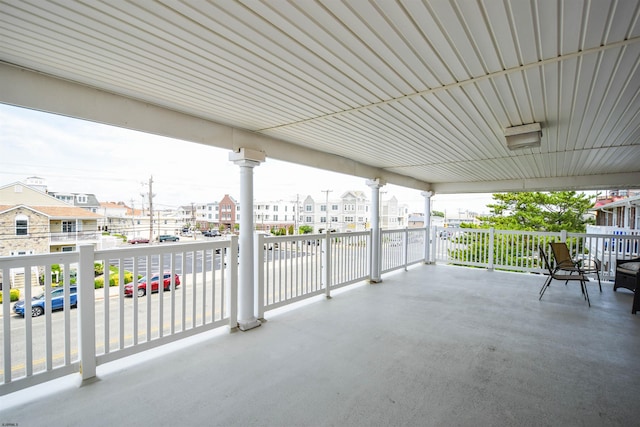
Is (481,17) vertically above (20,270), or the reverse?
(481,17)

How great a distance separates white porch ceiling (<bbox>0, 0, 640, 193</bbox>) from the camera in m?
1.37

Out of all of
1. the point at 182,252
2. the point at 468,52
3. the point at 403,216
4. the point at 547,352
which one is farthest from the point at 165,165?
the point at 403,216

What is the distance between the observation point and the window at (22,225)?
2.59m

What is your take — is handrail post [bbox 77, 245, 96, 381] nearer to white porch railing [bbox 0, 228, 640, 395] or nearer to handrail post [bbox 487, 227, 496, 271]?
white porch railing [bbox 0, 228, 640, 395]

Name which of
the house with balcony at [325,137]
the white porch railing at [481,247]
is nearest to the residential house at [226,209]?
the house with balcony at [325,137]

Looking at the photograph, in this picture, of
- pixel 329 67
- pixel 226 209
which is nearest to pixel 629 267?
pixel 329 67

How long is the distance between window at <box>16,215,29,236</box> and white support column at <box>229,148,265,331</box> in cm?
192

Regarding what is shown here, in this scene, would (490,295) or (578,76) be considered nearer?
(578,76)

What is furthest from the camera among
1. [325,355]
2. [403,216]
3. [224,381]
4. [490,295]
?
[403,216]

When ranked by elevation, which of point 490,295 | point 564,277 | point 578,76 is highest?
point 578,76

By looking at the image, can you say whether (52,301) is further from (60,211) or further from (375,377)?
(375,377)

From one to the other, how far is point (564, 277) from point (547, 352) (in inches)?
84.6

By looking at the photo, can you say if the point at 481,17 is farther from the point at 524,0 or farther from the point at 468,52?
the point at 468,52

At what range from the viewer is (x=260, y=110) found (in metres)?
2.67
